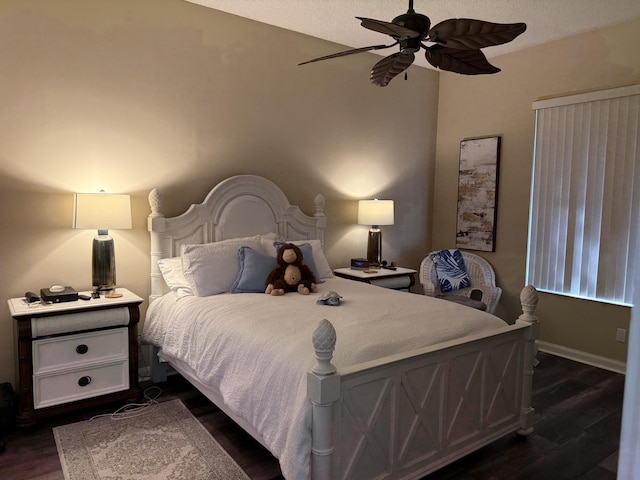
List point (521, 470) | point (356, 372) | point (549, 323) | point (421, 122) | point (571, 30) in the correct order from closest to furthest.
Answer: point (356, 372)
point (521, 470)
point (571, 30)
point (549, 323)
point (421, 122)

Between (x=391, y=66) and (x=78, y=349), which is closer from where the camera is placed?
(x=391, y=66)

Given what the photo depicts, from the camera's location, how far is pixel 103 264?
3082 millimetres

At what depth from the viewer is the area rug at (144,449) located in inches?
89.4

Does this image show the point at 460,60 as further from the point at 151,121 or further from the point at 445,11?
the point at 151,121

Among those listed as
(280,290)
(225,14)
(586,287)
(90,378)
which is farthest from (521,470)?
(225,14)

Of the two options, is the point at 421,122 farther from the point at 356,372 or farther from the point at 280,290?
the point at 356,372

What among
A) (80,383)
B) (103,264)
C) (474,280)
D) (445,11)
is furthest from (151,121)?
(474,280)

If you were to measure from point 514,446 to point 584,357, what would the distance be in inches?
74.6

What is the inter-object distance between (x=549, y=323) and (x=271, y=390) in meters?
3.29

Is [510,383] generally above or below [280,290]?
below

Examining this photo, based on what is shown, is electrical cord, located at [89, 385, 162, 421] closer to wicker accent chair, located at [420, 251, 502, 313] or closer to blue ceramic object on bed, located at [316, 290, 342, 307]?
blue ceramic object on bed, located at [316, 290, 342, 307]

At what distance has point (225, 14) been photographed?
3.71 metres

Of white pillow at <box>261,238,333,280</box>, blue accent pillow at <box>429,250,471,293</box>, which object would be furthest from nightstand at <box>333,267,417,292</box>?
white pillow at <box>261,238,333,280</box>

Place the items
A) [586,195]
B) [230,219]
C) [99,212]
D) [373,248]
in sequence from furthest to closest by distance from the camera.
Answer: [373,248] → [586,195] → [230,219] → [99,212]
